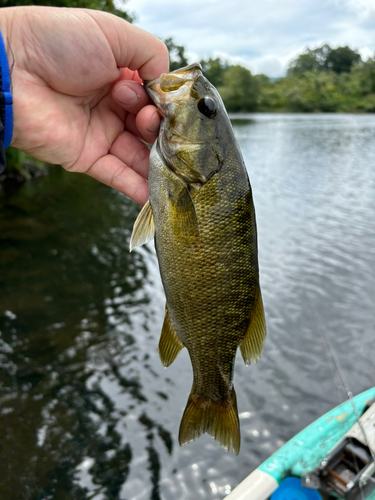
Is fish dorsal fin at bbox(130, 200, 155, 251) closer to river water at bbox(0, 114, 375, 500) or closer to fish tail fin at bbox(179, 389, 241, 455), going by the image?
fish tail fin at bbox(179, 389, 241, 455)

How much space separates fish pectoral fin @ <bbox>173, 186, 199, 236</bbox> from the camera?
6.50 feet

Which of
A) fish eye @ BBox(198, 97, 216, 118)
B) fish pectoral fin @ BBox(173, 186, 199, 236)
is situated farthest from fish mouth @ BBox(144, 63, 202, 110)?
fish pectoral fin @ BBox(173, 186, 199, 236)

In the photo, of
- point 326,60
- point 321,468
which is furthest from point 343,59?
point 321,468

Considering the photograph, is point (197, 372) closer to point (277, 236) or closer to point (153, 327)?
point (153, 327)

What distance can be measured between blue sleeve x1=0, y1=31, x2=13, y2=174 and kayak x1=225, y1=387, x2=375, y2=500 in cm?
329

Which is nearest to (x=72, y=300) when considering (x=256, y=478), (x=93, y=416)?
(x=93, y=416)

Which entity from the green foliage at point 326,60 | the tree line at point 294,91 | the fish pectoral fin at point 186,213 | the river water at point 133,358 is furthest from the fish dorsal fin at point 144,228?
the green foliage at point 326,60

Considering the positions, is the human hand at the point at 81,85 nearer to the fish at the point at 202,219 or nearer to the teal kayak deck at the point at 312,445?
the fish at the point at 202,219

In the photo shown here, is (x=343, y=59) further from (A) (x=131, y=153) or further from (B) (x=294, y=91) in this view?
(A) (x=131, y=153)

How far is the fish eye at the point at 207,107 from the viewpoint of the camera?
6.62 feet

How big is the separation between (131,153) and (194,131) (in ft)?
3.06

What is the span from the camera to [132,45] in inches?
93.1

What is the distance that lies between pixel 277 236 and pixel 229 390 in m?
10.1

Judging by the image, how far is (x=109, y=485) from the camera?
4848 millimetres
